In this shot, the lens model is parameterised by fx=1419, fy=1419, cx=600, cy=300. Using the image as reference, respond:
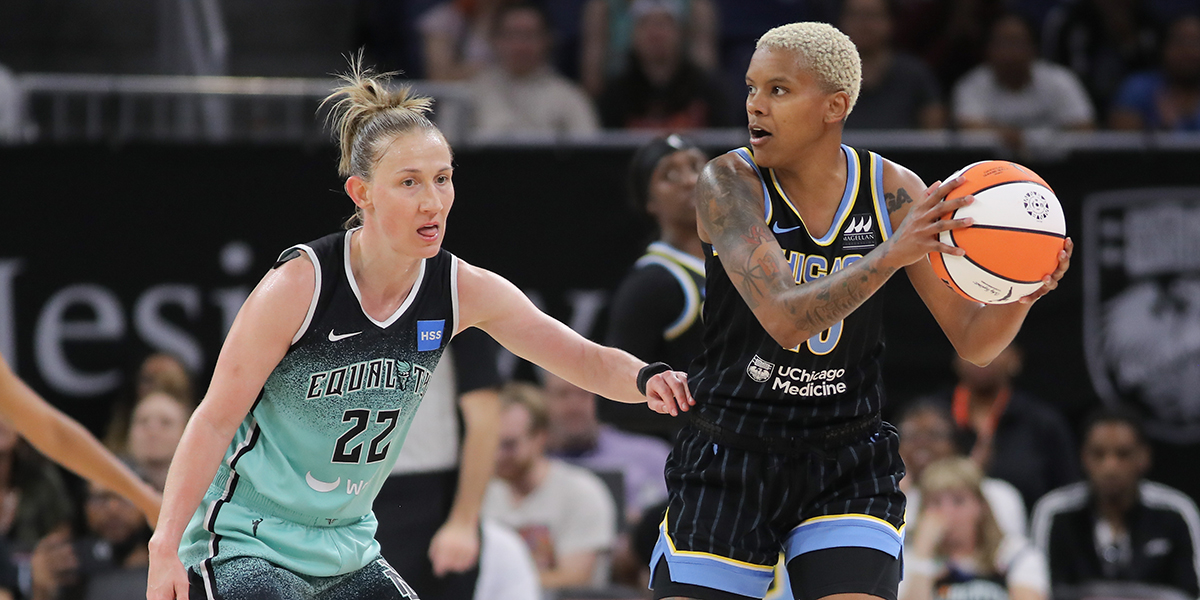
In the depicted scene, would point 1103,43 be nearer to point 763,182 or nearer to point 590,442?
point 590,442

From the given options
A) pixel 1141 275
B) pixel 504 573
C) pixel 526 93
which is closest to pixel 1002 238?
pixel 504 573

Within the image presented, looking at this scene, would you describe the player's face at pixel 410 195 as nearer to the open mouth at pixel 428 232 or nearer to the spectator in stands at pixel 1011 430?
the open mouth at pixel 428 232

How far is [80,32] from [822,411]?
7.18 metres

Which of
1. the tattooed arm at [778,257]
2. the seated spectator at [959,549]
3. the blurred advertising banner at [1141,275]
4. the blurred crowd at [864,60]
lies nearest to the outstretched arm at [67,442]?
the tattooed arm at [778,257]

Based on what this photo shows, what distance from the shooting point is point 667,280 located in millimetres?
5352

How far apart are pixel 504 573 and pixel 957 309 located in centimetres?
317

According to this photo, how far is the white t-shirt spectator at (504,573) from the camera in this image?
256 inches

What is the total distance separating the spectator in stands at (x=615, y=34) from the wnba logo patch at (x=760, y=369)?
5.99 meters

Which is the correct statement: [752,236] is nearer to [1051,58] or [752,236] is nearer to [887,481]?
[887,481]

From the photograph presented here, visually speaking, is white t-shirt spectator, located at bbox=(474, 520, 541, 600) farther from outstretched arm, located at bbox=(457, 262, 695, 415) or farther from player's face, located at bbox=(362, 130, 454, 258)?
player's face, located at bbox=(362, 130, 454, 258)

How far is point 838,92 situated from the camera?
12.6ft

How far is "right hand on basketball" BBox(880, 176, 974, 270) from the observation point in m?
3.46

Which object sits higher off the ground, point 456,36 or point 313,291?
point 456,36

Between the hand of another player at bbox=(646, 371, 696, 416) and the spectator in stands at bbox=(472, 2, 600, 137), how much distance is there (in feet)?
18.2
